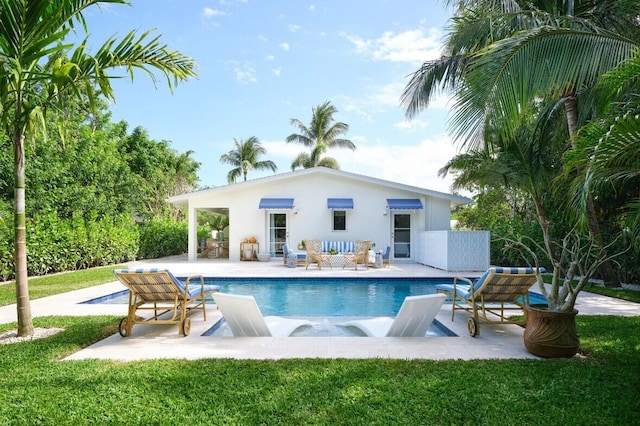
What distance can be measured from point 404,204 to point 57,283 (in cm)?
1488

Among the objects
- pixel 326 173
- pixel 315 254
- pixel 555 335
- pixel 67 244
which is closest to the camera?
pixel 555 335

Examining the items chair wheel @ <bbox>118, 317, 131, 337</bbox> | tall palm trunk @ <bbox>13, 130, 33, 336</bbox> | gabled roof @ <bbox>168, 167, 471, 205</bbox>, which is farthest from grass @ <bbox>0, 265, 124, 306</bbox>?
gabled roof @ <bbox>168, 167, 471, 205</bbox>

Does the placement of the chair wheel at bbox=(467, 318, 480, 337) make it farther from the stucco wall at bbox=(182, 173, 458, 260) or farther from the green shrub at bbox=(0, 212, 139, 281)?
the stucco wall at bbox=(182, 173, 458, 260)

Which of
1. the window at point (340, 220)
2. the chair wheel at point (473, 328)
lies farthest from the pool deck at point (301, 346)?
the window at point (340, 220)

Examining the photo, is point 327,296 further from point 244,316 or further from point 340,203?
point 340,203

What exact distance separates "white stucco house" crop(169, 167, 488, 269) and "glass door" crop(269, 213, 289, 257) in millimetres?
53

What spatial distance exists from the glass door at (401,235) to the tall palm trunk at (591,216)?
28.9 ft

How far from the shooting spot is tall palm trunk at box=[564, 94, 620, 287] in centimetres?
→ 1005

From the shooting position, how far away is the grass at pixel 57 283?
969 cm

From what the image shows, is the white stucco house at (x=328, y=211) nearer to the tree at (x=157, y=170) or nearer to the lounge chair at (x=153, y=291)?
the tree at (x=157, y=170)

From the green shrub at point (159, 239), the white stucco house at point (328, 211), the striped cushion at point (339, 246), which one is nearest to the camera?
the striped cushion at point (339, 246)

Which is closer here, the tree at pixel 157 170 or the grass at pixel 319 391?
the grass at pixel 319 391

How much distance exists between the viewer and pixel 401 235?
19.8 metres

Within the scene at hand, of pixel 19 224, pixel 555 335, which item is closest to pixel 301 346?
pixel 555 335
